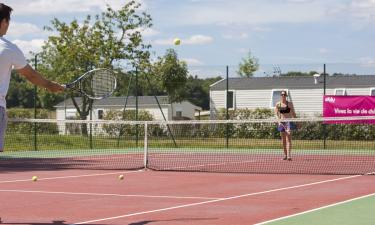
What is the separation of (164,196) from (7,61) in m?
3.72

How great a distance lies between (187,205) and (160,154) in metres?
10.5

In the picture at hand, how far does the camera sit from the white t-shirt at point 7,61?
5.68 meters

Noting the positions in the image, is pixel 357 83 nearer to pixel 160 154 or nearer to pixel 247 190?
pixel 160 154

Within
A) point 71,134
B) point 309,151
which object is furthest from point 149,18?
point 309,151

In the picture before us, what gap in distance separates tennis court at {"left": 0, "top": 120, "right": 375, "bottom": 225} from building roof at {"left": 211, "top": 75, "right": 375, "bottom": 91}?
16265 millimetres

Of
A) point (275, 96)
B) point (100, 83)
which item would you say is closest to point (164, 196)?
point (100, 83)

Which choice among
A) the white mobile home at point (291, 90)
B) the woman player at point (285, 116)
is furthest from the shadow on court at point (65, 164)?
the white mobile home at point (291, 90)

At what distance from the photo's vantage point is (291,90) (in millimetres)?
40625

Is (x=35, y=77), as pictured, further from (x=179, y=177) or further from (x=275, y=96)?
(x=275, y=96)

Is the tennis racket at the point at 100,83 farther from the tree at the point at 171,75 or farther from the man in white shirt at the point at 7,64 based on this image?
the tree at the point at 171,75

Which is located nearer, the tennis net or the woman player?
the woman player

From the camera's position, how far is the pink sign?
2053cm

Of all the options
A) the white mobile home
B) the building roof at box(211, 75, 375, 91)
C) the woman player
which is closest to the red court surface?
the woman player

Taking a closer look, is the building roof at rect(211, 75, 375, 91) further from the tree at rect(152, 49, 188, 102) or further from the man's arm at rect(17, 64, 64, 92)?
the man's arm at rect(17, 64, 64, 92)
